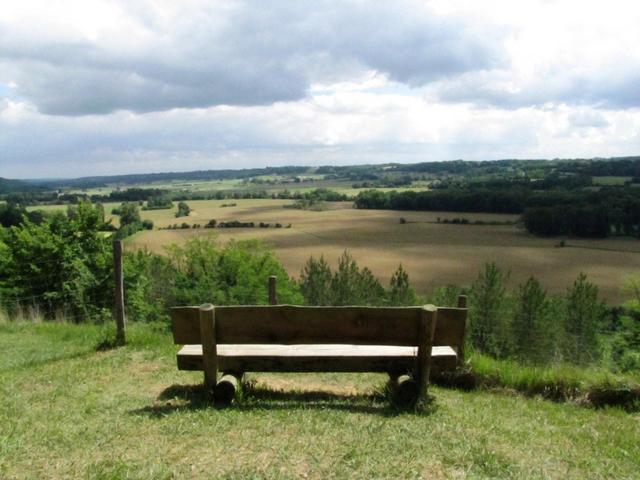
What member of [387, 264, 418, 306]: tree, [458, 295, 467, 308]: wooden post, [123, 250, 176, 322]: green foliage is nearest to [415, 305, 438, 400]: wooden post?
[458, 295, 467, 308]: wooden post

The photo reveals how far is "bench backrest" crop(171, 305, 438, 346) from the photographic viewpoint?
4797 millimetres

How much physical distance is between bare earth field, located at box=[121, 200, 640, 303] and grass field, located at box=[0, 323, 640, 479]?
27.0 m

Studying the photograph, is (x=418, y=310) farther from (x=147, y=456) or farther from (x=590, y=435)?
(x=147, y=456)

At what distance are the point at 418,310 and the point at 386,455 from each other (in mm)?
1533

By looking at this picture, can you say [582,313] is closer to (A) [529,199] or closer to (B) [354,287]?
(B) [354,287]

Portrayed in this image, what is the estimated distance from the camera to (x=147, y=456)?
144 inches

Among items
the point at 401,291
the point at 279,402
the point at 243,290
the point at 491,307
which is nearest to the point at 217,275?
the point at 243,290

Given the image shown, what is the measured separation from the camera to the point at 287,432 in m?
4.15

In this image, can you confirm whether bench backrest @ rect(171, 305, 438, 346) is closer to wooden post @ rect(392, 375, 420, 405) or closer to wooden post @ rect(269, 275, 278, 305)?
wooden post @ rect(392, 375, 420, 405)

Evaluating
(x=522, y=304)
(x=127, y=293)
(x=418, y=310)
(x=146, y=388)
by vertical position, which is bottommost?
(x=522, y=304)

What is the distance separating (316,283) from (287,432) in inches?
1571

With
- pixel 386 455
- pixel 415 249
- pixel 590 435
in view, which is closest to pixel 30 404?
pixel 386 455

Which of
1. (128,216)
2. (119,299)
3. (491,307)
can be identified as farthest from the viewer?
(128,216)

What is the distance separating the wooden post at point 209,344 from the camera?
4773 millimetres
